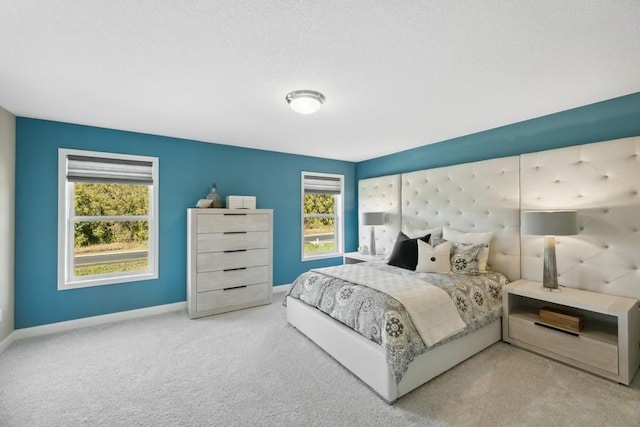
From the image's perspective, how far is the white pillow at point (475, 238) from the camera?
9.85ft

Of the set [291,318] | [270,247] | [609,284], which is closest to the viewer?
[609,284]

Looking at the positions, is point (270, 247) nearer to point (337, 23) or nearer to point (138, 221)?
point (138, 221)

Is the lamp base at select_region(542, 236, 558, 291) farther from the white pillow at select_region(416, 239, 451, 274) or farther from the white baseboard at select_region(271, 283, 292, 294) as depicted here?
the white baseboard at select_region(271, 283, 292, 294)

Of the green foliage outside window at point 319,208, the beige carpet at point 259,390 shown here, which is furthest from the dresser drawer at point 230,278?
the green foliage outside window at point 319,208

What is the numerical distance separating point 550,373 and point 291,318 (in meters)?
2.35

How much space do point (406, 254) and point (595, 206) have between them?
1.74 m

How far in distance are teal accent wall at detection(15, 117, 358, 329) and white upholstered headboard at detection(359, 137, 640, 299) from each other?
7.07 ft

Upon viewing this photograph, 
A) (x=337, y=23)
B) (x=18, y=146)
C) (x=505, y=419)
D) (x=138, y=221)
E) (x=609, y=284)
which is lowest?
(x=505, y=419)

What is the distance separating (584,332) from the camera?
229 cm

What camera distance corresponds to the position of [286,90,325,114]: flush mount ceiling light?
7.56ft

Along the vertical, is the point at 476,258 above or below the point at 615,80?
below

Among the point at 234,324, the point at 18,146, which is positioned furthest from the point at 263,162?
the point at 18,146

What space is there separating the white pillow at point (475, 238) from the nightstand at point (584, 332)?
339 mm

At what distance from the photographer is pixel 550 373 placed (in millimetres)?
2207
